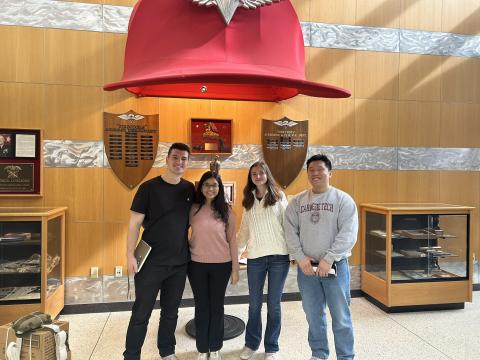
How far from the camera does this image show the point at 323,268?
2.33 m

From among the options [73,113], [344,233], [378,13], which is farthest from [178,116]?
[378,13]

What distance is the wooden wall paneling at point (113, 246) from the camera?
3797mm

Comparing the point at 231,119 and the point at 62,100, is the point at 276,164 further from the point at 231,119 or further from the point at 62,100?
the point at 62,100

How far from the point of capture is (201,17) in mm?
1585

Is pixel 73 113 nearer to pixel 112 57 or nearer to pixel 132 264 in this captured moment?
pixel 112 57

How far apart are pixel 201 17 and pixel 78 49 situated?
2.71 metres

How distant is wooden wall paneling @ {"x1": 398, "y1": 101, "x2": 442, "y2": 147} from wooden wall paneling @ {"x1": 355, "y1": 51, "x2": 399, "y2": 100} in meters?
0.25

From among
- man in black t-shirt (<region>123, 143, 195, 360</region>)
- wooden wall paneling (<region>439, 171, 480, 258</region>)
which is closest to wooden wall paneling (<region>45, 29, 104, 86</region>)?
man in black t-shirt (<region>123, 143, 195, 360</region>)

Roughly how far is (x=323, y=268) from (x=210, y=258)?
0.78 meters

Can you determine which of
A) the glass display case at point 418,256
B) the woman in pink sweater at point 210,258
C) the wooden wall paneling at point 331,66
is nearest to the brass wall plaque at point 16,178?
the woman in pink sweater at point 210,258

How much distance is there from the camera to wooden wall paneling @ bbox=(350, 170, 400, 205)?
4312 millimetres

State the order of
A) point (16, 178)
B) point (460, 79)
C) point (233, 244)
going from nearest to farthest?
point (233, 244) < point (16, 178) < point (460, 79)

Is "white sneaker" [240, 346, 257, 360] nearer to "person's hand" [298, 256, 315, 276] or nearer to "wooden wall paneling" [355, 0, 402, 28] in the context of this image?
"person's hand" [298, 256, 315, 276]

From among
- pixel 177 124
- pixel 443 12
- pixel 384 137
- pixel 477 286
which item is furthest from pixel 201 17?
pixel 477 286
